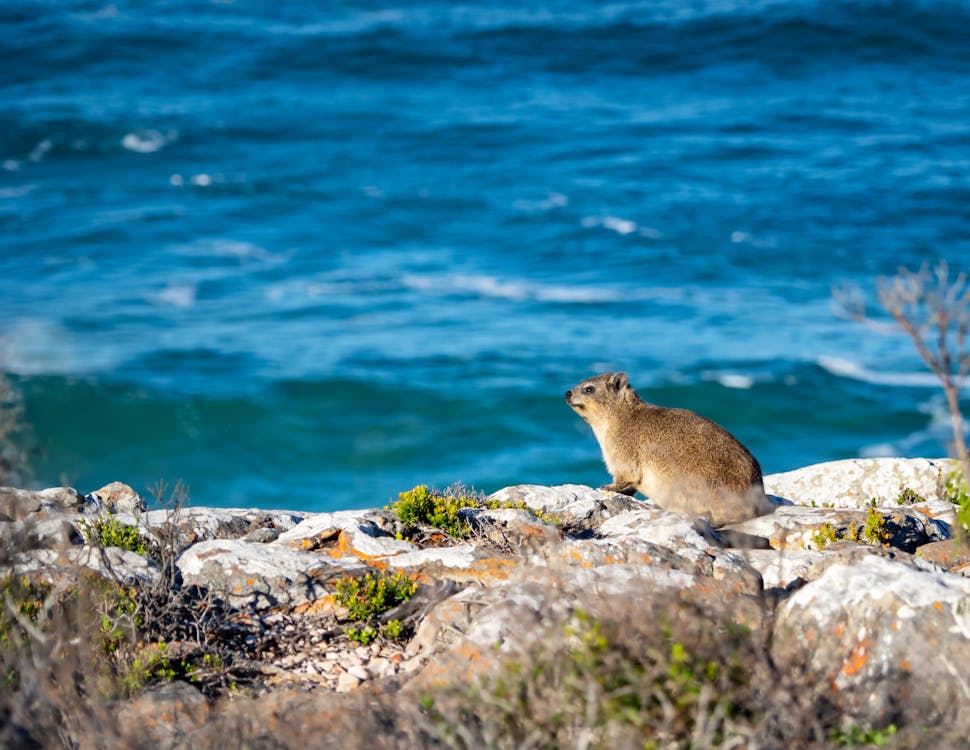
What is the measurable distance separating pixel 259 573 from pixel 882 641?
3715mm

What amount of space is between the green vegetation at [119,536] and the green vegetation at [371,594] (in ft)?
5.09

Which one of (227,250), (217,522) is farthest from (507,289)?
(217,522)

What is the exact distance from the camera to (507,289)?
39.8 m

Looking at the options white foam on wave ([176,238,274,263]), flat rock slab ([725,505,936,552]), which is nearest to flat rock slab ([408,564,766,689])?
flat rock slab ([725,505,936,552])

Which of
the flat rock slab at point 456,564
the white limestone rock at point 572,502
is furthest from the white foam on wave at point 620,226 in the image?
the flat rock slab at point 456,564

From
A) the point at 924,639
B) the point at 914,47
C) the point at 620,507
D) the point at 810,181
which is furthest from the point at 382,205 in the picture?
the point at 924,639

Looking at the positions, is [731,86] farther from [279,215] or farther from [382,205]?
[279,215]

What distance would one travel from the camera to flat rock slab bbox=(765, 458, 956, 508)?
11.1 metres

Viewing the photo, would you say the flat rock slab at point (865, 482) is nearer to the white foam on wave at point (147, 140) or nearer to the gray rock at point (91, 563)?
the gray rock at point (91, 563)

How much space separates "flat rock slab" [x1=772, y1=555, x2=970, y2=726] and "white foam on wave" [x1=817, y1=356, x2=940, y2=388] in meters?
29.1

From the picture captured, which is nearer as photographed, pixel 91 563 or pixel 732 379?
pixel 91 563

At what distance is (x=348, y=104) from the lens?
186ft

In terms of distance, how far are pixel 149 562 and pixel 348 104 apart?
5161 centimetres

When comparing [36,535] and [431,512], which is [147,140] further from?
[36,535]
